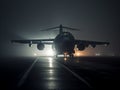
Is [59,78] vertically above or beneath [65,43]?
beneath

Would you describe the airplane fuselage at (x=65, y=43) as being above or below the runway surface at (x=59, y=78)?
above

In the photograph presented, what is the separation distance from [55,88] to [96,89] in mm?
2026

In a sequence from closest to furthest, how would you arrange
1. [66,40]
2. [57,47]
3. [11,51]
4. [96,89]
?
1. [96,89]
2. [66,40]
3. [57,47]
4. [11,51]

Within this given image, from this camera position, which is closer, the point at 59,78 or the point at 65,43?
the point at 59,78

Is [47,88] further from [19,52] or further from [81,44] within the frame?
[19,52]

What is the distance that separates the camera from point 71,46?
54781mm

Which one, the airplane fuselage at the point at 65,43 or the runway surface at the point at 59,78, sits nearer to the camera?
the runway surface at the point at 59,78

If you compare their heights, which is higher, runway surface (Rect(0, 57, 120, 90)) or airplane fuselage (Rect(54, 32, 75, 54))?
airplane fuselage (Rect(54, 32, 75, 54))

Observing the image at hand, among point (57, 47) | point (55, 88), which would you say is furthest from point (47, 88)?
point (57, 47)

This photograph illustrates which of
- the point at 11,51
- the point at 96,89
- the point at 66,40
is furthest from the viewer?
the point at 11,51

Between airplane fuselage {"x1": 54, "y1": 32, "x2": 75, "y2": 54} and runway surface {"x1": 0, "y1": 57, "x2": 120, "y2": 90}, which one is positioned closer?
runway surface {"x1": 0, "y1": 57, "x2": 120, "y2": 90}

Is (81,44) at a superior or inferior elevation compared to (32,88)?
superior

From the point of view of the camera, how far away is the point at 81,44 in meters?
61.1

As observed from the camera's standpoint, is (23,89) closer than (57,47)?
Yes
